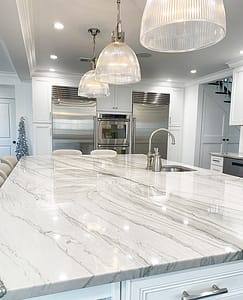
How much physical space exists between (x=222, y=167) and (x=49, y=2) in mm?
3272

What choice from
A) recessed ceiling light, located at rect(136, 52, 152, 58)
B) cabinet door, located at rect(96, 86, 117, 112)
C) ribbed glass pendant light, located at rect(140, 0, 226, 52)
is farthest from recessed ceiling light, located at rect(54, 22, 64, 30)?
cabinet door, located at rect(96, 86, 117, 112)

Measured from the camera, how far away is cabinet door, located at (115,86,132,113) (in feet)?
17.9

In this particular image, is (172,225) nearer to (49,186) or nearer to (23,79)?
(49,186)

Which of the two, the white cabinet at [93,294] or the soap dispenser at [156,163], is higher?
the soap dispenser at [156,163]

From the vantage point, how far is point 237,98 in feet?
13.3

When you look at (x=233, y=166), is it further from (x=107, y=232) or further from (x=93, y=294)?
(x=93, y=294)

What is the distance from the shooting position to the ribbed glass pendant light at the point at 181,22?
1.13 meters

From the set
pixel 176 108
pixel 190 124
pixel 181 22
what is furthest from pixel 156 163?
pixel 176 108

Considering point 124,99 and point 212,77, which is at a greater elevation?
point 212,77

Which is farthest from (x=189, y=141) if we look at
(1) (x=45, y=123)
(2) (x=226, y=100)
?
(1) (x=45, y=123)

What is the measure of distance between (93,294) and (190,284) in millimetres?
281

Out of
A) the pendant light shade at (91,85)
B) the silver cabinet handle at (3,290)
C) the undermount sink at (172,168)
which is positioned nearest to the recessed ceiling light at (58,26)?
the pendant light shade at (91,85)

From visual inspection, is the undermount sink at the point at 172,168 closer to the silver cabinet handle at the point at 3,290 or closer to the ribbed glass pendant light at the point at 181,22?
the ribbed glass pendant light at the point at 181,22

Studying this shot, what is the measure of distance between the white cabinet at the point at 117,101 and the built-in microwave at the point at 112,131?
0.51ft
